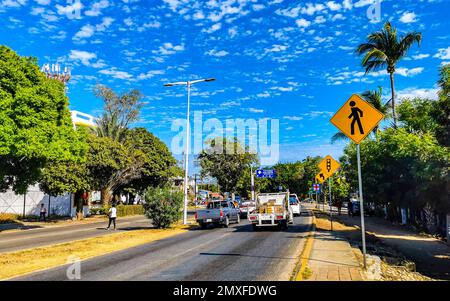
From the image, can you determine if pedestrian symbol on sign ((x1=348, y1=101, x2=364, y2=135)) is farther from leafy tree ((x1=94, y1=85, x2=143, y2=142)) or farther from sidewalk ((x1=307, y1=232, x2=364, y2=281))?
leafy tree ((x1=94, y1=85, x2=143, y2=142))

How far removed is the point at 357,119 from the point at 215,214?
16.3 meters

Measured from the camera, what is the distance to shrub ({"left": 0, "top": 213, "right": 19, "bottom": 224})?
32.2 meters

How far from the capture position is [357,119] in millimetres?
9000

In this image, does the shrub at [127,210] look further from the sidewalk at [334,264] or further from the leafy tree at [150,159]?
the sidewalk at [334,264]

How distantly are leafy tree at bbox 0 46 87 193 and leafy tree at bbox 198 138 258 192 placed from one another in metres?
29.1

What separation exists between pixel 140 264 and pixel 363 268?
20.3 feet

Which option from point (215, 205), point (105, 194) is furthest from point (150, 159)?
point (215, 205)

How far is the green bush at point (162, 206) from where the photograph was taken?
23.2 m

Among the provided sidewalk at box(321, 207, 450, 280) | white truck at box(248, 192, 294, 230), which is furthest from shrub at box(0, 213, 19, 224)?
sidewalk at box(321, 207, 450, 280)

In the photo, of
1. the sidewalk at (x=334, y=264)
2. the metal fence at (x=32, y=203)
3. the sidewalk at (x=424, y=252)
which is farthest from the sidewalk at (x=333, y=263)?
the metal fence at (x=32, y=203)
